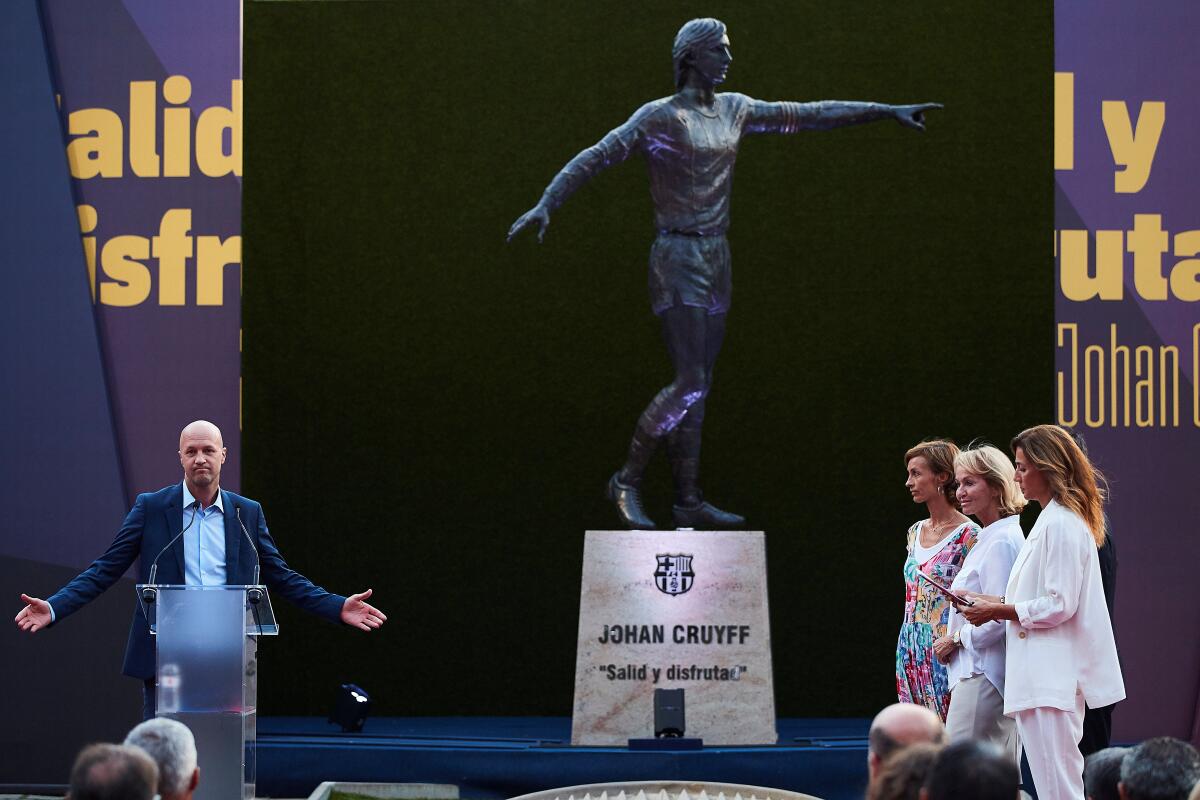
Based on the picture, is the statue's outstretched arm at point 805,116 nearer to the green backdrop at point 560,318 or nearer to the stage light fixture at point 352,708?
the green backdrop at point 560,318

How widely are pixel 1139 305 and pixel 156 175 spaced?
4.16 meters

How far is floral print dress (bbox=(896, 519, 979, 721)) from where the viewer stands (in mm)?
4148

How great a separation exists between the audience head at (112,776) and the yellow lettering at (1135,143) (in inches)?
210

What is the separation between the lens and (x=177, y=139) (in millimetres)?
6375

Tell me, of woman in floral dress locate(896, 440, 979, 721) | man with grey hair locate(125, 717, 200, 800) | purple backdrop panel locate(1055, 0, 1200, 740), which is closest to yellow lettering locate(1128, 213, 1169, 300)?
purple backdrop panel locate(1055, 0, 1200, 740)

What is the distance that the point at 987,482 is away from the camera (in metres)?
4.00

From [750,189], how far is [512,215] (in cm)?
107

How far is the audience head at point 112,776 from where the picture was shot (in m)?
2.04

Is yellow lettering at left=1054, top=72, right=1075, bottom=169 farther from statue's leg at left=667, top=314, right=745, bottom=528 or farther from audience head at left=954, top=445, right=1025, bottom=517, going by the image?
audience head at left=954, top=445, right=1025, bottom=517

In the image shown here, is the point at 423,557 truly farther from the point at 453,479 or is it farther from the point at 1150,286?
the point at 1150,286

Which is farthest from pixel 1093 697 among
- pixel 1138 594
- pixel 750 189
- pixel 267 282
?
pixel 267 282

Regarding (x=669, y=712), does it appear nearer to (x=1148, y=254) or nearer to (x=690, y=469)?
(x=690, y=469)

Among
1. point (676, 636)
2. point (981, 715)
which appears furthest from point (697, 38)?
point (981, 715)

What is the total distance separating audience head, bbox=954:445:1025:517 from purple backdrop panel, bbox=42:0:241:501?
341 centimetres
